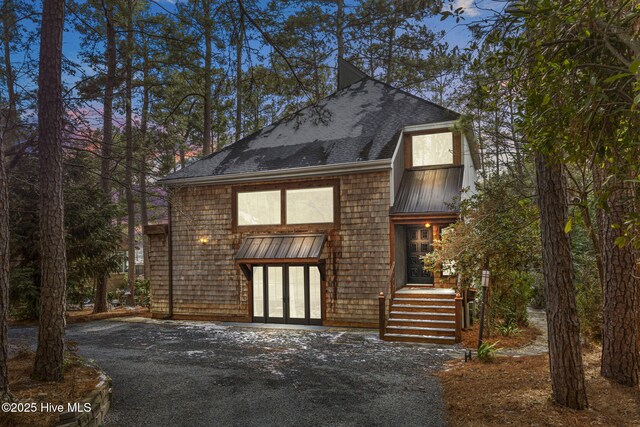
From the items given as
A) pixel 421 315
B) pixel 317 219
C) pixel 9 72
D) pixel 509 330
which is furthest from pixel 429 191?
pixel 9 72

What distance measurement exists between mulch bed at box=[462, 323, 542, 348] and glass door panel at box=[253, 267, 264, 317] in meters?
6.21

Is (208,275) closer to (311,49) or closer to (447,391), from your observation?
(447,391)

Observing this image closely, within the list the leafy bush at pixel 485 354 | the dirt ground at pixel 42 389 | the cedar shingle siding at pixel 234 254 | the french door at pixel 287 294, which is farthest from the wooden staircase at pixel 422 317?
the dirt ground at pixel 42 389

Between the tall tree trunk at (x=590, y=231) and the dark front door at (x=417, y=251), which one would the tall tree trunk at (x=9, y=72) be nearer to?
the tall tree trunk at (x=590, y=231)

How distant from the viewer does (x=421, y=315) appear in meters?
10.7

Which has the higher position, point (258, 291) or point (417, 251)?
point (417, 251)

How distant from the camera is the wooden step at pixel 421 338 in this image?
984 centimetres

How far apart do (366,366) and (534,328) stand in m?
6.12

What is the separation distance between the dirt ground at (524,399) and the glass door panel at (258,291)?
714 cm

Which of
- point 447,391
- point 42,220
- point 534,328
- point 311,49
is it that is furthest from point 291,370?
point 311,49

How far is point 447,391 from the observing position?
6277 millimetres

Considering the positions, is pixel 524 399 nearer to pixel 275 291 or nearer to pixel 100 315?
pixel 275 291

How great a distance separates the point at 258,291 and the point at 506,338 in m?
7.36

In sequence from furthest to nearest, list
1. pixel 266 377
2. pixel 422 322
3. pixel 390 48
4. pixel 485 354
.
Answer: pixel 390 48, pixel 422 322, pixel 485 354, pixel 266 377
